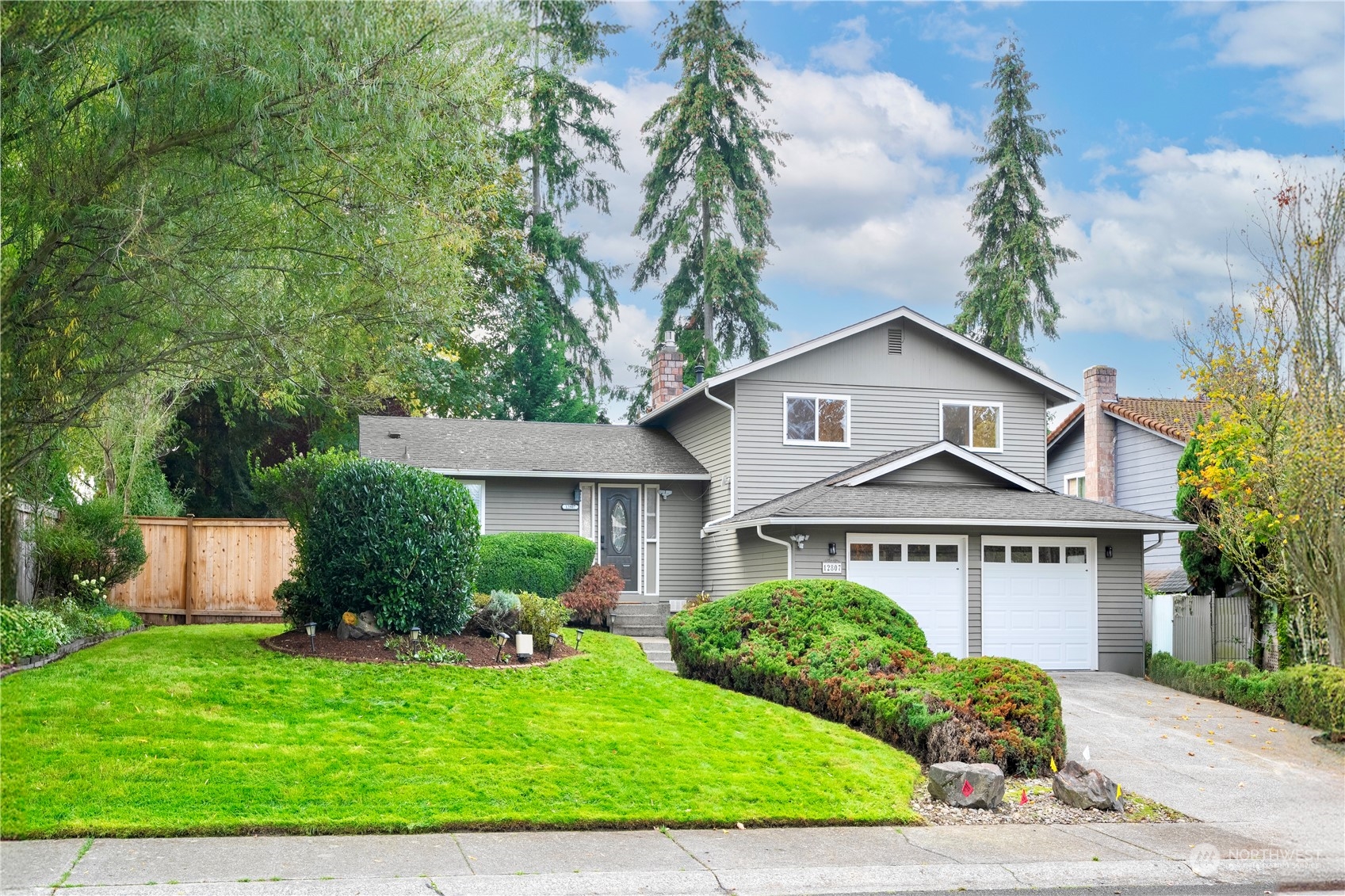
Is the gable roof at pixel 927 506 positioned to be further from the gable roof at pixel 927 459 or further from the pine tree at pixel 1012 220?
the pine tree at pixel 1012 220

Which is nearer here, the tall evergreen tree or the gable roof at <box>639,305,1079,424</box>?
the gable roof at <box>639,305,1079,424</box>

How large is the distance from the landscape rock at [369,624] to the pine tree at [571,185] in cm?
1847

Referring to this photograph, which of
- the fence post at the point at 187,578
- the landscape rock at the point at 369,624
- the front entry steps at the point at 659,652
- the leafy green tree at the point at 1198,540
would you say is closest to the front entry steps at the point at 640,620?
the front entry steps at the point at 659,652

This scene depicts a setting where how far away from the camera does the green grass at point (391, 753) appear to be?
7.38 m

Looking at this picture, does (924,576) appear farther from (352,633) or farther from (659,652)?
(352,633)

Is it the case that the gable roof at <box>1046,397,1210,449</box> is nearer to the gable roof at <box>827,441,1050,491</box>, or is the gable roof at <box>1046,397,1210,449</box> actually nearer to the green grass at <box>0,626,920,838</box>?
the gable roof at <box>827,441,1050,491</box>

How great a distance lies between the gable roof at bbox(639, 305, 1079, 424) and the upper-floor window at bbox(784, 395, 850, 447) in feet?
2.95

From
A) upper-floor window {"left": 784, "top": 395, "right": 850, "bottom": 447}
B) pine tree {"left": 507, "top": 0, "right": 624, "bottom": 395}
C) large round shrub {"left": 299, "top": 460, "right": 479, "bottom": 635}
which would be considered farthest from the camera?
pine tree {"left": 507, "top": 0, "right": 624, "bottom": 395}

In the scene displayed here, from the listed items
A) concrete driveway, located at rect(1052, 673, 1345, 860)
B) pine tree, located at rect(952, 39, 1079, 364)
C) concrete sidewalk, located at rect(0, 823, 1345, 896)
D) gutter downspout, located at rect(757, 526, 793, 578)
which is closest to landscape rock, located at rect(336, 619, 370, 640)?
concrete sidewalk, located at rect(0, 823, 1345, 896)

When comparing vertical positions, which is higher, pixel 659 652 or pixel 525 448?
pixel 525 448

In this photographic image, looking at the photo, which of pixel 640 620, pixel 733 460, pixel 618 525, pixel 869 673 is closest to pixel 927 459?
pixel 733 460

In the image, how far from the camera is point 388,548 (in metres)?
12.0

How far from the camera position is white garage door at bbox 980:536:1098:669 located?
59.0ft

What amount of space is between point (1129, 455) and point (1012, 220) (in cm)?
1197
